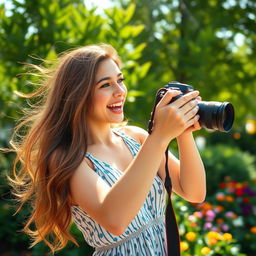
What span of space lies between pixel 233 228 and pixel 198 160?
2.74 m

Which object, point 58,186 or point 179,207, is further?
point 179,207

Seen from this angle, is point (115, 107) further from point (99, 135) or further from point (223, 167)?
point (223, 167)

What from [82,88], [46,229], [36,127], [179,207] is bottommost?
[179,207]

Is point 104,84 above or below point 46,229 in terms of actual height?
above

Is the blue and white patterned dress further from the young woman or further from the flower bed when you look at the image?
the flower bed

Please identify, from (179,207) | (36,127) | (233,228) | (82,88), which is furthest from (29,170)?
(233,228)

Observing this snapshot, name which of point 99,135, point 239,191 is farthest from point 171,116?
point 239,191

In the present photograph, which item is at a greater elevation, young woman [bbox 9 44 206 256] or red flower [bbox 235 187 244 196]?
young woman [bbox 9 44 206 256]

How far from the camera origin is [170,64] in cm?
557

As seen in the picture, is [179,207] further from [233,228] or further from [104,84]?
[104,84]

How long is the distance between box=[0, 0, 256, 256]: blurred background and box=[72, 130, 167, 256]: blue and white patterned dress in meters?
1.19

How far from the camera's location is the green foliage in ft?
18.3

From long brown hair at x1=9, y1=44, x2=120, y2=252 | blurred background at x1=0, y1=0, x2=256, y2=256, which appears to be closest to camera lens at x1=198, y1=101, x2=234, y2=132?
long brown hair at x1=9, y1=44, x2=120, y2=252

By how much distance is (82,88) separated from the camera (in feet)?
5.98
